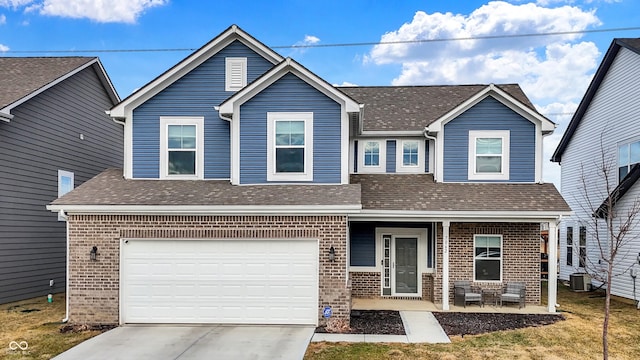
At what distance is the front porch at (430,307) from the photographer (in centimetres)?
1224

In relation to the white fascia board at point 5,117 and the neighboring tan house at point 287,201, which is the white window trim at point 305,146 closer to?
the neighboring tan house at point 287,201

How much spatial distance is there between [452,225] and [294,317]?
5645 mm

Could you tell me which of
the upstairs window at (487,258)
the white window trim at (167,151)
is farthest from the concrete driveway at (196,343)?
the upstairs window at (487,258)

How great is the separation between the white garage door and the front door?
4.43m


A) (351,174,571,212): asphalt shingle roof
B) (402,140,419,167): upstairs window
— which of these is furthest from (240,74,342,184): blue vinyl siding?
(402,140,419,167): upstairs window

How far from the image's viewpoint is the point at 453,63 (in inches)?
957

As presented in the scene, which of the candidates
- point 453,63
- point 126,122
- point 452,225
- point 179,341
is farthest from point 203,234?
point 453,63

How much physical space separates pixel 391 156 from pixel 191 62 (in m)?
6.85

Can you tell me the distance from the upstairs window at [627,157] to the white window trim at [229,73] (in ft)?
41.7

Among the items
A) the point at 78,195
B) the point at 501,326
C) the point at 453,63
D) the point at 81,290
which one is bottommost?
the point at 501,326

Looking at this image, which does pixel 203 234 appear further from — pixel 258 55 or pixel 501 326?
pixel 501 326

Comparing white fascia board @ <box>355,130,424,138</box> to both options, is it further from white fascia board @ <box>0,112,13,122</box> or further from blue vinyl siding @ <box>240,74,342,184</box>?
white fascia board @ <box>0,112,13,122</box>

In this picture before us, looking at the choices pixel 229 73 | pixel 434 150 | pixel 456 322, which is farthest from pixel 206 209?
pixel 434 150

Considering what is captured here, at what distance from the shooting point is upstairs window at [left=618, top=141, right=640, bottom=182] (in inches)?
578
